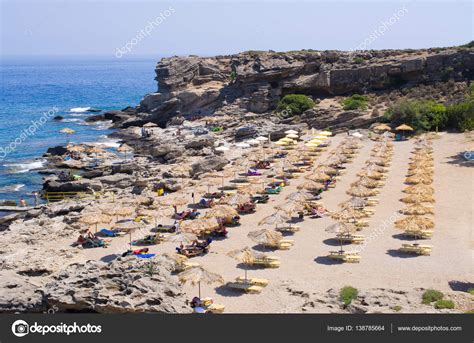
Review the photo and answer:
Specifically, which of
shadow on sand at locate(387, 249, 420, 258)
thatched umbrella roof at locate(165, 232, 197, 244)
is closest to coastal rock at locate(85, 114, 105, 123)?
thatched umbrella roof at locate(165, 232, 197, 244)

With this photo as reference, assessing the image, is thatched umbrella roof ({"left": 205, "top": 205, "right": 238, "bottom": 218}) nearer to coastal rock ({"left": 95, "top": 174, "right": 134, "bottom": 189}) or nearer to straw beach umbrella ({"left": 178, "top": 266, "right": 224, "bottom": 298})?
straw beach umbrella ({"left": 178, "top": 266, "right": 224, "bottom": 298})

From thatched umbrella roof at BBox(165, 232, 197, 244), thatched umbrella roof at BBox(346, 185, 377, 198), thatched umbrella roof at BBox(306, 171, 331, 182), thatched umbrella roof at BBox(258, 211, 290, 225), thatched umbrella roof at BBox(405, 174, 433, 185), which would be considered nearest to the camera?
thatched umbrella roof at BBox(165, 232, 197, 244)

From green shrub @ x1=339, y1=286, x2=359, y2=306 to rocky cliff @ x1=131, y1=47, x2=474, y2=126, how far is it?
53.7m

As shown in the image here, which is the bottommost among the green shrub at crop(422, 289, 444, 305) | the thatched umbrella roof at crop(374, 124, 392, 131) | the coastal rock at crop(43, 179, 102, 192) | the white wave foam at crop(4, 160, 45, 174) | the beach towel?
the white wave foam at crop(4, 160, 45, 174)

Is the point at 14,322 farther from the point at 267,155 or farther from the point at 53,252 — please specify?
the point at 267,155

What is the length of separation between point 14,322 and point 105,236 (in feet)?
59.2

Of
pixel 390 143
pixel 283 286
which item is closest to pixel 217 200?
pixel 283 286

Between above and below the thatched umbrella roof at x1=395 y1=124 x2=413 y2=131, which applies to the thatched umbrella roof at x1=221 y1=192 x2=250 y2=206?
below

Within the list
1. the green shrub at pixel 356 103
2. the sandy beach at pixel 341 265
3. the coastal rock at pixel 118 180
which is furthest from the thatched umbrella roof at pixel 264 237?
the green shrub at pixel 356 103

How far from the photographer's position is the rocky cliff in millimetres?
69125

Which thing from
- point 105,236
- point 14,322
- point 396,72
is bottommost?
point 105,236

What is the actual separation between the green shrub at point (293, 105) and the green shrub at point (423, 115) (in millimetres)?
13345

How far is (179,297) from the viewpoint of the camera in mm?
18344

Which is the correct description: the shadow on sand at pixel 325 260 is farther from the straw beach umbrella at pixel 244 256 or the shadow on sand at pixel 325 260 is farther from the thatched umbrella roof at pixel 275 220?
the straw beach umbrella at pixel 244 256
